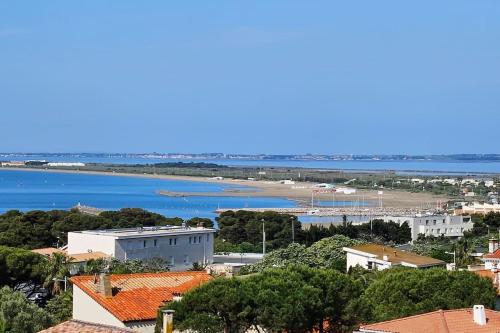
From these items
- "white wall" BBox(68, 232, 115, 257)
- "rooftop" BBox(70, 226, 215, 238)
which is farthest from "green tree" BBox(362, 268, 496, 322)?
"rooftop" BBox(70, 226, 215, 238)

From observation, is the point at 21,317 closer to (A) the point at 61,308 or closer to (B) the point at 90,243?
(A) the point at 61,308

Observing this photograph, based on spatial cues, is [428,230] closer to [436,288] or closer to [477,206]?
[477,206]

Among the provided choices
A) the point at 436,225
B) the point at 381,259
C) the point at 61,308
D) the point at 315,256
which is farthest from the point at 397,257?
the point at 436,225

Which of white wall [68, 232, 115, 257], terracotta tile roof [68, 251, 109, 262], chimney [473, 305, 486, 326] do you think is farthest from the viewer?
white wall [68, 232, 115, 257]

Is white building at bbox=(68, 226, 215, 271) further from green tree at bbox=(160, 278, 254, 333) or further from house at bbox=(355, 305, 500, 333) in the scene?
house at bbox=(355, 305, 500, 333)

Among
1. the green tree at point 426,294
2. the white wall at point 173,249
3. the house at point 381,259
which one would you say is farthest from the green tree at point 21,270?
the green tree at point 426,294

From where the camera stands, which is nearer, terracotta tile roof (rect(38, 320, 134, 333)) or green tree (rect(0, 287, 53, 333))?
terracotta tile roof (rect(38, 320, 134, 333))
